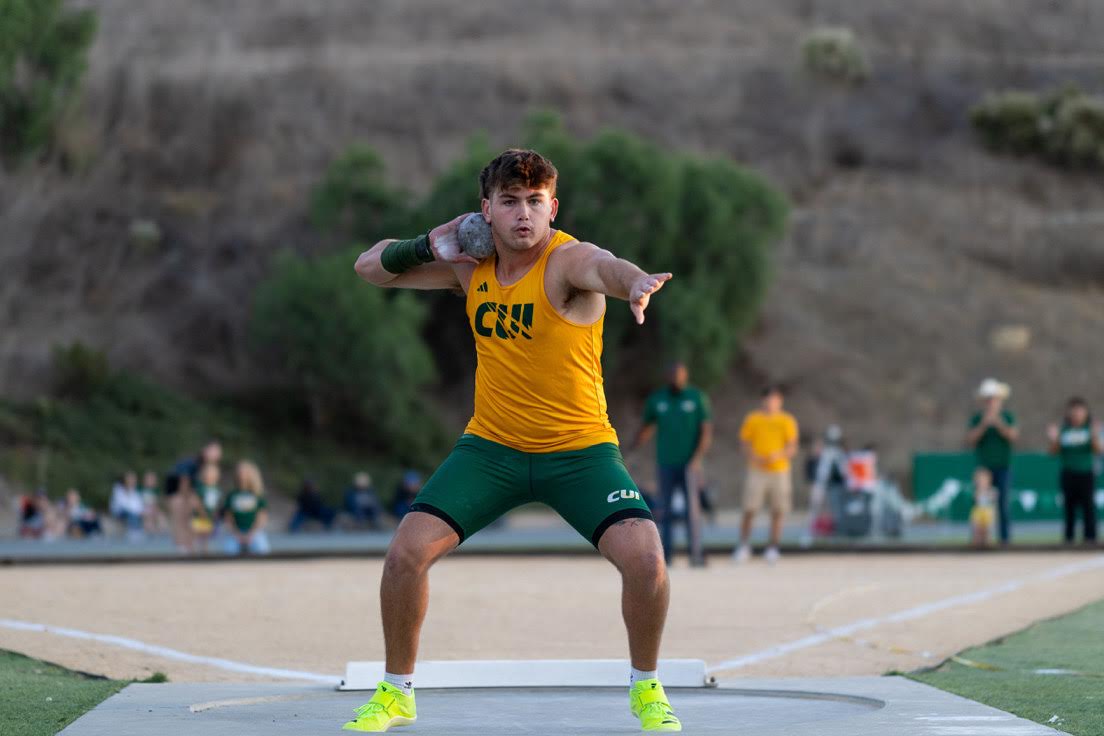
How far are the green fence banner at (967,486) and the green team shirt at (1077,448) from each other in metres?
7.64

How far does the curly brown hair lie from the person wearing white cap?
47.9 feet

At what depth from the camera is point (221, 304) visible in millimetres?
50594

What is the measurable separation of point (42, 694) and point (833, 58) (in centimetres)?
6023

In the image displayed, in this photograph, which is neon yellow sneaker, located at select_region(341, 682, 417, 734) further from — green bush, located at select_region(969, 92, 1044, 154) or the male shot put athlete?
green bush, located at select_region(969, 92, 1044, 154)

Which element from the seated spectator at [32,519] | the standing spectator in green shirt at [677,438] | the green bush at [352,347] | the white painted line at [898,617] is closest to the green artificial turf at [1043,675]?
the white painted line at [898,617]

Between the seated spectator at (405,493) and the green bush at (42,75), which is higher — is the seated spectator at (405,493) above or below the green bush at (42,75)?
below

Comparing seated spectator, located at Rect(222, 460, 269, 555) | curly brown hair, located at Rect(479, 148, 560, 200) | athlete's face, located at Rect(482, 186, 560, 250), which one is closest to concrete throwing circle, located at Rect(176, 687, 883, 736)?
athlete's face, located at Rect(482, 186, 560, 250)

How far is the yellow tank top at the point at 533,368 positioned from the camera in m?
6.20

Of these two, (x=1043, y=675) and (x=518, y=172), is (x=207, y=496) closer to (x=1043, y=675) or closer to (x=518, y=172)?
(x=1043, y=675)

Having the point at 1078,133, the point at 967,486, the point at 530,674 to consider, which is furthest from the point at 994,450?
the point at 1078,133

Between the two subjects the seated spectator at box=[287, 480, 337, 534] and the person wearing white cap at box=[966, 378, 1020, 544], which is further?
the seated spectator at box=[287, 480, 337, 534]

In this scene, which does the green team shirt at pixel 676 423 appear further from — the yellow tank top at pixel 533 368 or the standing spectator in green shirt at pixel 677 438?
the yellow tank top at pixel 533 368

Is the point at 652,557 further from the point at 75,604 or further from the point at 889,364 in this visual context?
the point at 889,364

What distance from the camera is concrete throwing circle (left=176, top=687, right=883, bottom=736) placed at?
20.1 ft
